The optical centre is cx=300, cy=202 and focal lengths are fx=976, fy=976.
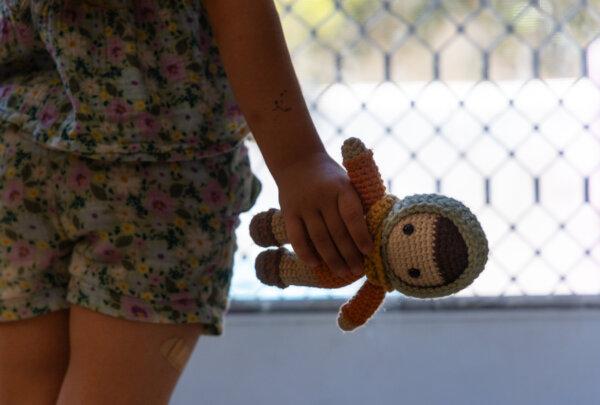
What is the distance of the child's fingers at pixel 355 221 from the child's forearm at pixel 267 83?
4 centimetres

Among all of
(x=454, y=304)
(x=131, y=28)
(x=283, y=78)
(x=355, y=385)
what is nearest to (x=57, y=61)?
(x=131, y=28)

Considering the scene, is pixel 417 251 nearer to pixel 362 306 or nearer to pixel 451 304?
pixel 362 306

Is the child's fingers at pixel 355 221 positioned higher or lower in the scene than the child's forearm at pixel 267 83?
lower

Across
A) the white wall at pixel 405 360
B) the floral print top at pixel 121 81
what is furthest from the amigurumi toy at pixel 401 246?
the white wall at pixel 405 360

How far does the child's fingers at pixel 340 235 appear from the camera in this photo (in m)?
0.51

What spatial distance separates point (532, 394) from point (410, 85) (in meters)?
0.43

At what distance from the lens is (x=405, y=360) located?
119cm

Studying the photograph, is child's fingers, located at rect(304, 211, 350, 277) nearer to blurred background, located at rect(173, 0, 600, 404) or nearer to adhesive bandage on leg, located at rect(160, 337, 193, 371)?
adhesive bandage on leg, located at rect(160, 337, 193, 371)

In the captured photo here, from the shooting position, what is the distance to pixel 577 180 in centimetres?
131

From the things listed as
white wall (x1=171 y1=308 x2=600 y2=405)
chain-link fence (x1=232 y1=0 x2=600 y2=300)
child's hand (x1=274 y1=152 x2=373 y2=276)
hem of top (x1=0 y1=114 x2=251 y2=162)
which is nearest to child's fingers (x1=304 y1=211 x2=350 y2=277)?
child's hand (x1=274 y1=152 x2=373 y2=276)

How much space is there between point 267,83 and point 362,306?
0.45 feet

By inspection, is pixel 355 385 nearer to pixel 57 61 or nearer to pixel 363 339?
pixel 363 339

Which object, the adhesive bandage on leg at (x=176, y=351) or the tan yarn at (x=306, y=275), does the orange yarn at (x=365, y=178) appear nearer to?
the tan yarn at (x=306, y=275)

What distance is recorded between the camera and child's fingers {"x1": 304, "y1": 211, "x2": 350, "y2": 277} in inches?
20.1
